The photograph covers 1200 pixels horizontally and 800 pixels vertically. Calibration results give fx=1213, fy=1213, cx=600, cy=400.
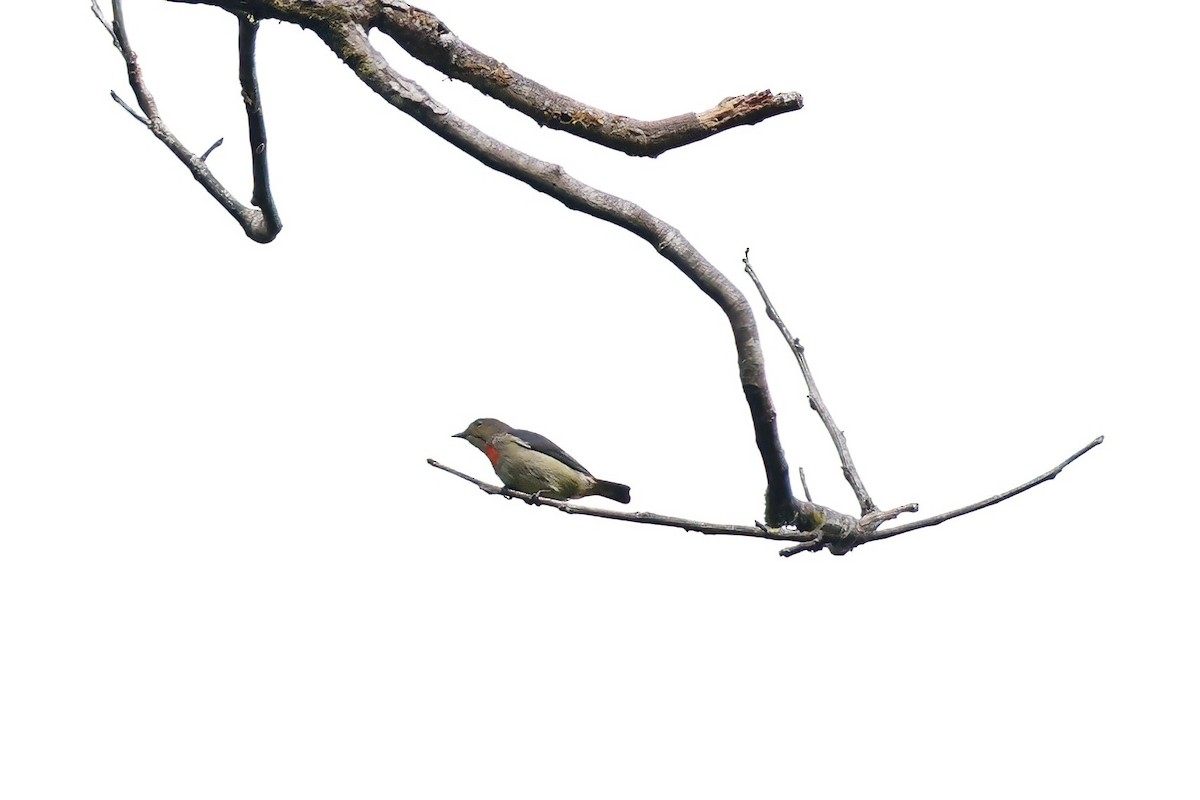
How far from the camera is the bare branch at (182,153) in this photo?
5898 millimetres

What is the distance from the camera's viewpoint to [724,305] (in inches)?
173

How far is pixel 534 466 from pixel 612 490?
15.9 inches

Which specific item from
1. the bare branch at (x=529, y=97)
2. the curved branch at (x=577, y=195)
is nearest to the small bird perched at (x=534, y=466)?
the curved branch at (x=577, y=195)

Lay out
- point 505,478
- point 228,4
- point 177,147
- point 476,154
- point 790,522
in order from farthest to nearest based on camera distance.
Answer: point 177,147 < point 505,478 < point 790,522 < point 228,4 < point 476,154

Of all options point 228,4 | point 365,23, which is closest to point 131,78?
point 228,4

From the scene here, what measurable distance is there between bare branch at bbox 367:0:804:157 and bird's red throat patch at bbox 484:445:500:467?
1.80 metres

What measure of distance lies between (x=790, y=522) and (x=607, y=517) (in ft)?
2.35

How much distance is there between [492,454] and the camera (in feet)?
18.5

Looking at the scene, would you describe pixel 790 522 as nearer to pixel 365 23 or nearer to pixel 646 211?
pixel 646 211

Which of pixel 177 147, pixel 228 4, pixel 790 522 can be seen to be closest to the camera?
pixel 228 4

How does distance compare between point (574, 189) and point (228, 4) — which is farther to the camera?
point (228, 4)

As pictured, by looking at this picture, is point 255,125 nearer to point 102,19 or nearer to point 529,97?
point 102,19

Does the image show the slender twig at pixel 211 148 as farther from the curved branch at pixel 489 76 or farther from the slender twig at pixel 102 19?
the curved branch at pixel 489 76

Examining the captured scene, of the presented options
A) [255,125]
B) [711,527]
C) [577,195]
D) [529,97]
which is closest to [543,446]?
[711,527]
